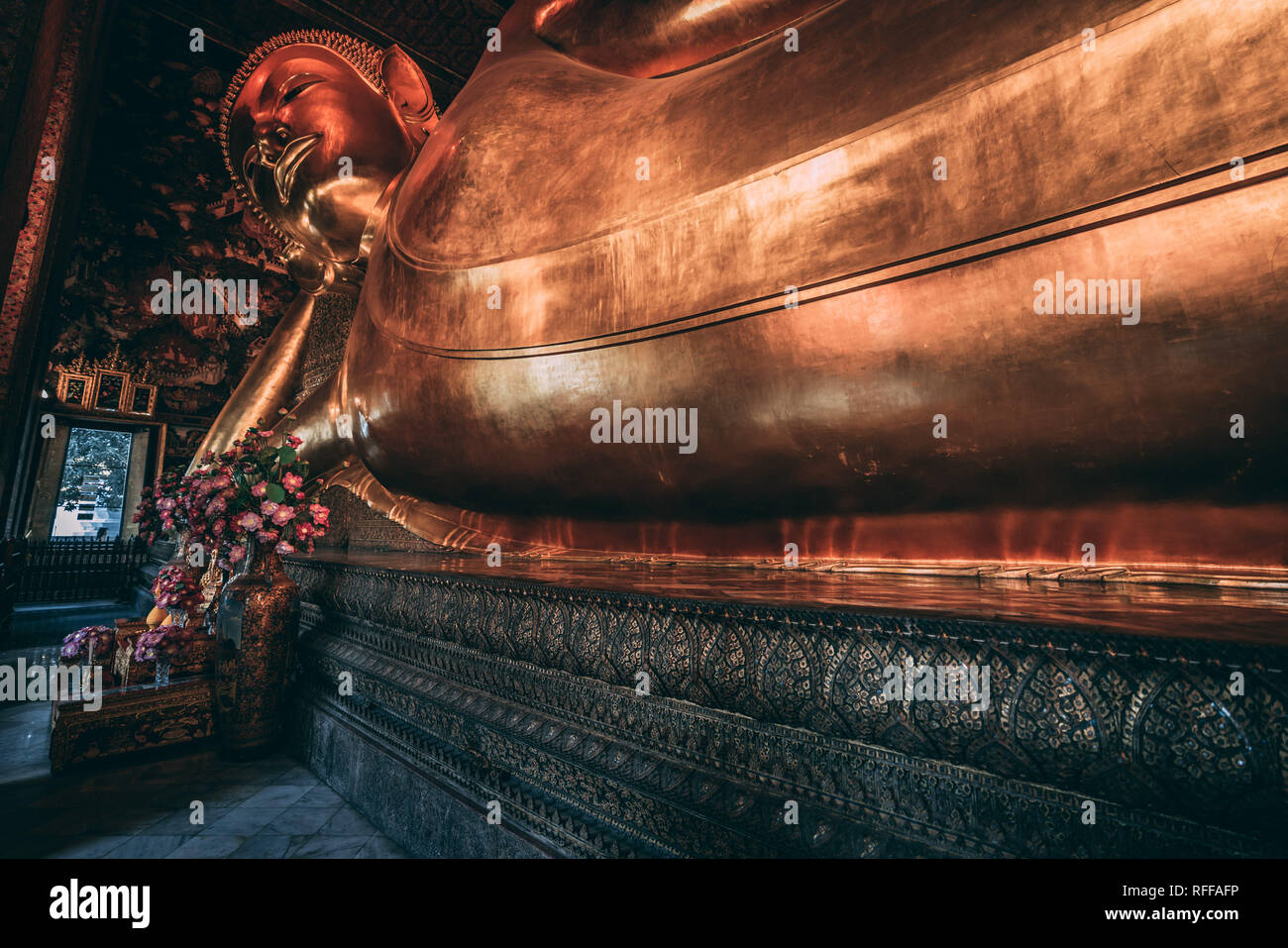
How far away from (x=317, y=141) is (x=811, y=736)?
2108 millimetres

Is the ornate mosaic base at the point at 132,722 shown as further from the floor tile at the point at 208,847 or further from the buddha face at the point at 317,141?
the buddha face at the point at 317,141

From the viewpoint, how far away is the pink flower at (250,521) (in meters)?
1.45

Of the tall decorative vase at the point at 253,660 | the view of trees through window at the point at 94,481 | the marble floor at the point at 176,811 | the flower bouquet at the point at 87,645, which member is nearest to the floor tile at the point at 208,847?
the marble floor at the point at 176,811

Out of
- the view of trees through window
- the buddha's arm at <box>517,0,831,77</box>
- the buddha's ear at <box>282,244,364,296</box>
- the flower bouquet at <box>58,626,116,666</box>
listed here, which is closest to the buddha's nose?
the buddha's ear at <box>282,244,364,296</box>

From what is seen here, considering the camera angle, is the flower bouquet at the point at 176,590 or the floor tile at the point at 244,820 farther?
the flower bouquet at the point at 176,590

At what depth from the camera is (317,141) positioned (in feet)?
5.86

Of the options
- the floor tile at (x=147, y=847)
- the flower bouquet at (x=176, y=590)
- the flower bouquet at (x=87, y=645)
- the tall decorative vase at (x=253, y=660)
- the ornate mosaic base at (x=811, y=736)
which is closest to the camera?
the ornate mosaic base at (x=811, y=736)

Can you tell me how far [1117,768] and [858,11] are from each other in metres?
1.10

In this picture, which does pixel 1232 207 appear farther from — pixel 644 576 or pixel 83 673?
pixel 83 673

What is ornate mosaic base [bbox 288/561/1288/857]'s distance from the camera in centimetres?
36

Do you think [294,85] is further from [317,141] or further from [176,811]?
[176,811]

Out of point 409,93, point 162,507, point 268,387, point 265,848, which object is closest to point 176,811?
point 265,848

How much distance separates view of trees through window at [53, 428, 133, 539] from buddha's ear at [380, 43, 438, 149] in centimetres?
474

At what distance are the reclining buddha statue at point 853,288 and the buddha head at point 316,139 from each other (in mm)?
417
